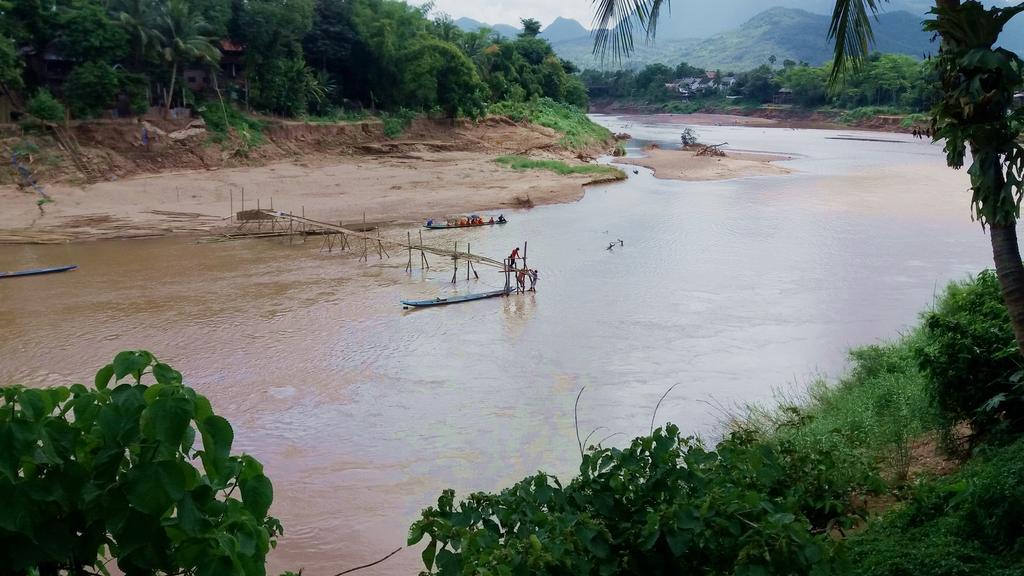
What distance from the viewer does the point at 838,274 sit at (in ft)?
65.0

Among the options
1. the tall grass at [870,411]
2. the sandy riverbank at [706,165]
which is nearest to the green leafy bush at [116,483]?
the tall grass at [870,411]

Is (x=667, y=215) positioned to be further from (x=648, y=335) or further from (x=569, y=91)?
(x=569, y=91)

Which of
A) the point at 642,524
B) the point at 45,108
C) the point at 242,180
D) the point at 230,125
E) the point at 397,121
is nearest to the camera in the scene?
the point at 642,524

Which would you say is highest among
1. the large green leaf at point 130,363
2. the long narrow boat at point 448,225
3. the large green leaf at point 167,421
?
the large green leaf at point 130,363

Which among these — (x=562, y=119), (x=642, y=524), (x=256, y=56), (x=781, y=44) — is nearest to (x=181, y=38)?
(x=256, y=56)

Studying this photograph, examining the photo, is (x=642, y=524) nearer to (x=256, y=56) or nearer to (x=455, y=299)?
(x=455, y=299)

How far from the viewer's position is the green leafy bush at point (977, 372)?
598 cm

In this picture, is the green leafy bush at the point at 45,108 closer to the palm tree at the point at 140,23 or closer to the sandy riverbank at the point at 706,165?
the palm tree at the point at 140,23

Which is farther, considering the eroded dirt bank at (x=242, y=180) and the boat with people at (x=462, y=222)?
the boat with people at (x=462, y=222)

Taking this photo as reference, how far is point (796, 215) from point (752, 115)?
195 ft

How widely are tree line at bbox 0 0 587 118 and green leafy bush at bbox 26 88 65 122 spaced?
9 centimetres

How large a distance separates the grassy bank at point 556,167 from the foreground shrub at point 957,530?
105 feet

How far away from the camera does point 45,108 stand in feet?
85.5

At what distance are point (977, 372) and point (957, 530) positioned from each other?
234 centimetres
